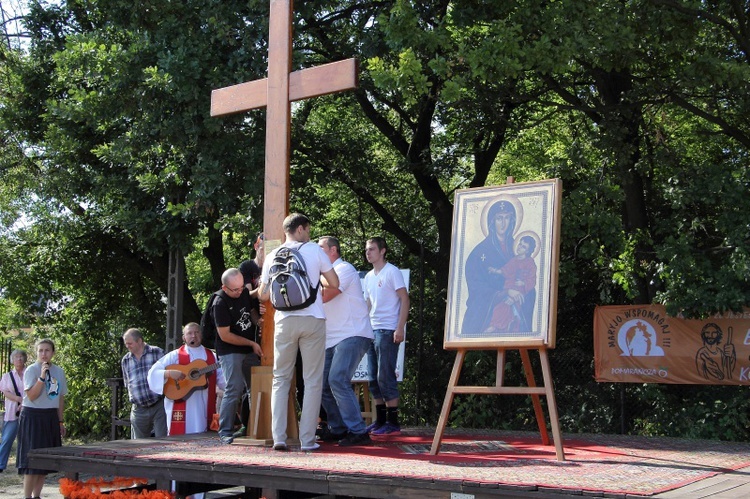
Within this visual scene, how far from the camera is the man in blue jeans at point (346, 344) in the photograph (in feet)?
23.3

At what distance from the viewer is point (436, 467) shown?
5691mm

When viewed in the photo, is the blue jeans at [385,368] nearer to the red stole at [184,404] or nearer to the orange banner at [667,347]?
the red stole at [184,404]

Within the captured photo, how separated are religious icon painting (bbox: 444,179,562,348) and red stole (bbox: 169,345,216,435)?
2.89 meters

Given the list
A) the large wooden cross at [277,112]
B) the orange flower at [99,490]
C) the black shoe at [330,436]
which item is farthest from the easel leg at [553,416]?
the orange flower at [99,490]

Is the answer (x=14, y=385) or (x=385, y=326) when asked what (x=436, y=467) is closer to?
(x=385, y=326)

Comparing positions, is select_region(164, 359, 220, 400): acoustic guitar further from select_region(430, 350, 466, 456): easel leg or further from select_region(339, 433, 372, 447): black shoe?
select_region(430, 350, 466, 456): easel leg

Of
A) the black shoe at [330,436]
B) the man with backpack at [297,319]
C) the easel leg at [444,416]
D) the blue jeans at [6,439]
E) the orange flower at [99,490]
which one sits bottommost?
the blue jeans at [6,439]

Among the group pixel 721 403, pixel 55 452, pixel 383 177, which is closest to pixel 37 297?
pixel 383 177

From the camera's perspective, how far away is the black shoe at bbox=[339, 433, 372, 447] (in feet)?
23.4

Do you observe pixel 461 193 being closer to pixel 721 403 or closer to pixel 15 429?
pixel 721 403

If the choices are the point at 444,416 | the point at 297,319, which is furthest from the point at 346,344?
the point at 444,416

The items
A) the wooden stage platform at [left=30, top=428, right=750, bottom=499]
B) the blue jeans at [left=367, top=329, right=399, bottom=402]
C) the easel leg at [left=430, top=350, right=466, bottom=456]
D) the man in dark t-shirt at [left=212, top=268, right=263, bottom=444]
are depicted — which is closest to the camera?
the wooden stage platform at [left=30, top=428, right=750, bottom=499]

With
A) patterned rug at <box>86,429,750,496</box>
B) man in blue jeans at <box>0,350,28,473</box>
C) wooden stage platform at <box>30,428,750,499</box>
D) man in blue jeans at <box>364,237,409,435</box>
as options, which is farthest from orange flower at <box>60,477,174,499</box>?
man in blue jeans at <box>0,350,28,473</box>

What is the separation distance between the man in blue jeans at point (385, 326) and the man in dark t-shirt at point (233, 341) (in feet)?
3.89
